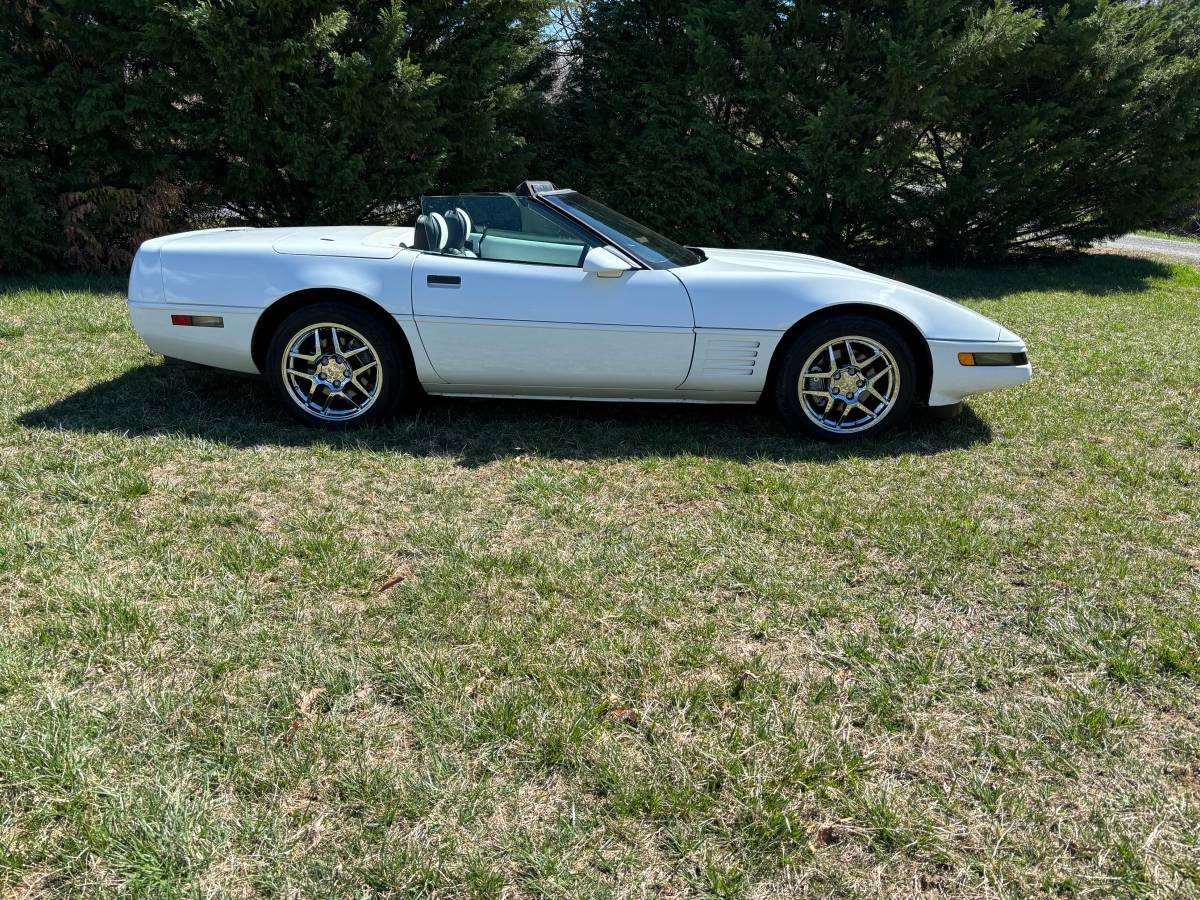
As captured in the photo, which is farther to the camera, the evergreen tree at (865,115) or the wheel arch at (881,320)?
the evergreen tree at (865,115)

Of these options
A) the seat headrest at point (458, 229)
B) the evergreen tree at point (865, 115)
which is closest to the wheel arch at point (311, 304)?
the seat headrest at point (458, 229)

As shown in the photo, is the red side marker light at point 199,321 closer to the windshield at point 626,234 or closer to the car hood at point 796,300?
the windshield at point 626,234

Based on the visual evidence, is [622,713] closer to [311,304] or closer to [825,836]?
[825,836]

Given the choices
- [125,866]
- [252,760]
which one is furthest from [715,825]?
[125,866]

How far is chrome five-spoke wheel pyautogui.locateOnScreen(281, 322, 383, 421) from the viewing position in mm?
4379

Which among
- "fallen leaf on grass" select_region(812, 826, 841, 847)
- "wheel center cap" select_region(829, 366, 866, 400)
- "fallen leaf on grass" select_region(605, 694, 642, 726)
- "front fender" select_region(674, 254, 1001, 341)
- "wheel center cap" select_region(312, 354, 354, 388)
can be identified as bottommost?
"fallen leaf on grass" select_region(812, 826, 841, 847)

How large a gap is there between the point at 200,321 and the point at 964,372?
3.86m

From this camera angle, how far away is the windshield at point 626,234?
14.8ft

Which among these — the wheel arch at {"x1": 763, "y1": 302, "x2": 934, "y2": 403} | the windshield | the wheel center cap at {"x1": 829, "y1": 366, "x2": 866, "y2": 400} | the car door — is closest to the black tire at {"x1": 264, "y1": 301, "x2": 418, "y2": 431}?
the car door

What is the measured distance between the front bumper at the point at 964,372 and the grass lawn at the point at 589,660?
0.88 feet

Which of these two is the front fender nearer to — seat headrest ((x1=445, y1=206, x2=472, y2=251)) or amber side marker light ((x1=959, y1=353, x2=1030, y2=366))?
amber side marker light ((x1=959, y1=353, x2=1030, y2=366))

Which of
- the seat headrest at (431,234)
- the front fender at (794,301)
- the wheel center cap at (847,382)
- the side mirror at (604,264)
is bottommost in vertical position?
the wheel center cap at (847,382)

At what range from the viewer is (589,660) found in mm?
2588

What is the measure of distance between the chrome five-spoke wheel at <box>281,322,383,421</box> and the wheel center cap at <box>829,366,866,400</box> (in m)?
2.29
